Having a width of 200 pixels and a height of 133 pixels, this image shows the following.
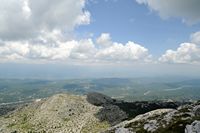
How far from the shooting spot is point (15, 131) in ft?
627

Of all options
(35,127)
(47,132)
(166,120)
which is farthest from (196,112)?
(35,127)

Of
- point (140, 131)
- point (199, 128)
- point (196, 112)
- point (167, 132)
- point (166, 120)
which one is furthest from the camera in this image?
point (196, 112)

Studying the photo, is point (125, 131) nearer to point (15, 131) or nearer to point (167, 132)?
point (167, 132)

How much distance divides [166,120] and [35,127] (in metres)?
119

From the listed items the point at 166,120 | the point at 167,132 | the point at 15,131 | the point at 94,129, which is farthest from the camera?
the point at 15,131

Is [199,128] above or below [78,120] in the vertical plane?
above

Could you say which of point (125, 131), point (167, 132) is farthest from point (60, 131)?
point (167, 132)

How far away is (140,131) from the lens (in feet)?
318

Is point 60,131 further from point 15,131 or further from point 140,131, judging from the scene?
point 140,131

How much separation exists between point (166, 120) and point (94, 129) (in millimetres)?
80939

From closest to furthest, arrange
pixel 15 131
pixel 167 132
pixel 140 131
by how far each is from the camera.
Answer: pixel 167 132
pixel 140 131
pixel 15 131

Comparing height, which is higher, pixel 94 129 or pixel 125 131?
pixel 125 131

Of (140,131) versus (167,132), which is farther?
(140,131)

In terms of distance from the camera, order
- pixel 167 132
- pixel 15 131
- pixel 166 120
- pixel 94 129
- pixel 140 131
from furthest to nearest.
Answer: pixel 15 131
pixel 94 129
pixel 166 120
pixel 140 131
pixel 167 132
